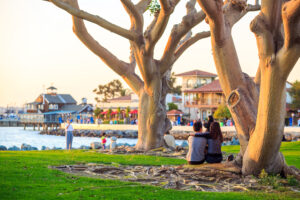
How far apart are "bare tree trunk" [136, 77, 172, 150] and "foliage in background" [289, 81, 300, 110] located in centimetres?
4969

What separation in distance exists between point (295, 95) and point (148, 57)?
170 feet

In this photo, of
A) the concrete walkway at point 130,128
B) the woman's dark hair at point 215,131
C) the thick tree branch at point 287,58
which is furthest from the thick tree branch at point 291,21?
the concrete walkway at point 130,128

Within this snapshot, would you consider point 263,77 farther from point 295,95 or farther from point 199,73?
point 199,73

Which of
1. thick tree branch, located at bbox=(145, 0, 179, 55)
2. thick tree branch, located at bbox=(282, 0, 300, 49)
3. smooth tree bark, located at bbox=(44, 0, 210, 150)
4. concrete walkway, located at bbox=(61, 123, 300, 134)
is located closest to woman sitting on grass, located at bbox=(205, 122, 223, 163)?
thick tree branch, located at bbox=(282, 0, 300, 49)

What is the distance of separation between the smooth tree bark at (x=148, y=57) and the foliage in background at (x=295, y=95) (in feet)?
159

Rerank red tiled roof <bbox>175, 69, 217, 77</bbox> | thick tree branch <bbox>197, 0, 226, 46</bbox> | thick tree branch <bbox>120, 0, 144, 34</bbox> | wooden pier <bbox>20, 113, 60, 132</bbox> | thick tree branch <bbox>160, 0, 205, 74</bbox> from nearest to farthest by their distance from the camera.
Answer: thick tree branch <bbox>197, 0, 226, 46</bbox>
thick tree branch <bbox>120, 0, 144, 34</bbox>
thick tree branch <bbox>160, 0, 205, 74</bbox>
red tiled roof <bbox>175, 69, 217, 77</bbox>
wooden pier <bbox>20, 113, 60, 132</bbox>

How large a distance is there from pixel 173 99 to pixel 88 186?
265 feet

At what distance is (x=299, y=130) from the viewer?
46.3 meters

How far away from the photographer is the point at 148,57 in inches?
697

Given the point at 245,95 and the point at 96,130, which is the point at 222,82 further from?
the point at 96,130

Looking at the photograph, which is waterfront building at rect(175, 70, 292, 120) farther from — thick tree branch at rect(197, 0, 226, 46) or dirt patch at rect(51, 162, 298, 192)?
thick tree branch at rect(197, 0, 226, 46)

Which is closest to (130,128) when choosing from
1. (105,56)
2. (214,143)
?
(105,56)

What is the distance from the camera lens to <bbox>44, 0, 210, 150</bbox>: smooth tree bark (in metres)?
17.2

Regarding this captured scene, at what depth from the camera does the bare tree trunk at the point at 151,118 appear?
18.4 meters
